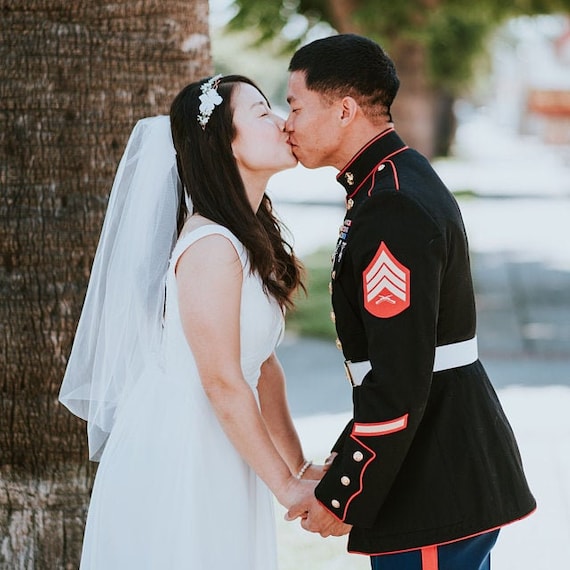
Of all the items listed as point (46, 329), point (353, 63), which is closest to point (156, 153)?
point (353, 63)

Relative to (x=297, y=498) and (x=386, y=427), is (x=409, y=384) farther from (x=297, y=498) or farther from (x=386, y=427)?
(x=297, y=498)

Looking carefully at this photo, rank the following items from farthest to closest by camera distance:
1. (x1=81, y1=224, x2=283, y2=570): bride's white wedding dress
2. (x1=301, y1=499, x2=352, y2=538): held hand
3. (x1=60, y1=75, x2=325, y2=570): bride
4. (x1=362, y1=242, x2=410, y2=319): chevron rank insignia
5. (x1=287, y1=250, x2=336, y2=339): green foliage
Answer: (x1=287, y1=250, x2=336, y2=339): green foliage < (x1=81, y1=224, x2=283, y2=570): bride's white wedding dress < (x1=60, y1=75, x2=325, y2=570): bride < (x1=301, y1=499, x2=352, y2=538): held hand < (x1=362, y1=242, x2=410, y2=319): chevron rank insignia

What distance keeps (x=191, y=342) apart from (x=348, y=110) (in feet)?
2.57

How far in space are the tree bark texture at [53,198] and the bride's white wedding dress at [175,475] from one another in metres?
0.74

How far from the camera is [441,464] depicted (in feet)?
9.41

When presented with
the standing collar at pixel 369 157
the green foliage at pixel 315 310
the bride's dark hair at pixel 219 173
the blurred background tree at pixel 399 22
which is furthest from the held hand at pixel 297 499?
the blurred background tree at pixel 399 22

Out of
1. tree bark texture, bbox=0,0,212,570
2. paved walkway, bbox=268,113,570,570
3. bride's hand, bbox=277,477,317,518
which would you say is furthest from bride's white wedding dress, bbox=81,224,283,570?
paved walkway, bbox=268,113,570,570

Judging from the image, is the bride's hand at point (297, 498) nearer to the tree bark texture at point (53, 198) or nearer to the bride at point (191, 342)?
the bride at point (191, 342)

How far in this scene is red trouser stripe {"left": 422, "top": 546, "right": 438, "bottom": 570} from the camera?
2.87 m

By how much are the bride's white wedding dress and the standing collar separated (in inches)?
15.8

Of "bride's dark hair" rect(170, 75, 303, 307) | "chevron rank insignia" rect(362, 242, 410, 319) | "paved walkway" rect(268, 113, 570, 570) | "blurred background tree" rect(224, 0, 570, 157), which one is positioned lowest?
"paved walkway" rect(268, 113, 570, 570)

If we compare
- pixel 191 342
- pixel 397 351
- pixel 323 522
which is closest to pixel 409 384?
pixel 397 351

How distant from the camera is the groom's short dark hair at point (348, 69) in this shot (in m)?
2.86

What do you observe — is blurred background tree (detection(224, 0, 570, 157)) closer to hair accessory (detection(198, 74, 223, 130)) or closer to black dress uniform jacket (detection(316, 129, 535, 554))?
hair accessory (detection(198, 74, 223, 130))
